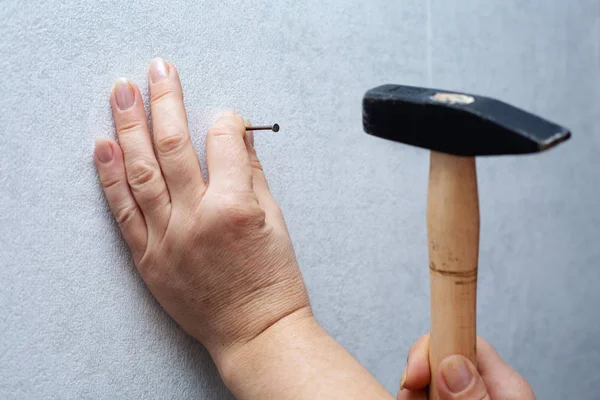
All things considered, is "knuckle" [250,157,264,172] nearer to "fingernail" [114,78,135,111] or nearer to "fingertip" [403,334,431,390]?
"fingernail" [114,78,135,111]

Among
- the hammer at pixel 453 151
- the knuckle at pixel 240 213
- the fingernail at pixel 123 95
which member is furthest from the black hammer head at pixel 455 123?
the fingernail at pixel 123 95

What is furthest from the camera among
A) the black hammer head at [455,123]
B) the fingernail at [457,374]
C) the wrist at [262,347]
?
the wrist at [262,347]

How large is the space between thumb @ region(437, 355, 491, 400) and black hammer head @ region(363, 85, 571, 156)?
219 mm

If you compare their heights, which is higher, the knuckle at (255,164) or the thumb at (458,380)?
the knuckle at (255,164)

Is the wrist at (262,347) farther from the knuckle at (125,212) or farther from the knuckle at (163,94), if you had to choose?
the knuckle at (163,94)

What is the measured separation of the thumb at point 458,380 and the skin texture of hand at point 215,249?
0.29 ft

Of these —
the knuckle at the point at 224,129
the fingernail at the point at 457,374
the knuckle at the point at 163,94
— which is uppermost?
the knuckle at the point at 163,94

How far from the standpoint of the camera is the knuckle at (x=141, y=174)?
2.36 ft

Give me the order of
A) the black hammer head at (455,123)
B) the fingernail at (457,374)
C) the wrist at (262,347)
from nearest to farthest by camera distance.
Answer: the black hammer head at (455,123) → the fingernail at (457,374) → the wrist at (262,347)

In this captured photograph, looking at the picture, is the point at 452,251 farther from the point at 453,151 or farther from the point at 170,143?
the point at 170,143

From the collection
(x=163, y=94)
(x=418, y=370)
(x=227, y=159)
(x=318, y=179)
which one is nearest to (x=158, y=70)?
(x=163, y=94)

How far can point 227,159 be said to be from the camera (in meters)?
0.75

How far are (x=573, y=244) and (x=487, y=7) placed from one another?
574 millimetres

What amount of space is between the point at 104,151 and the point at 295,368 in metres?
0.32
